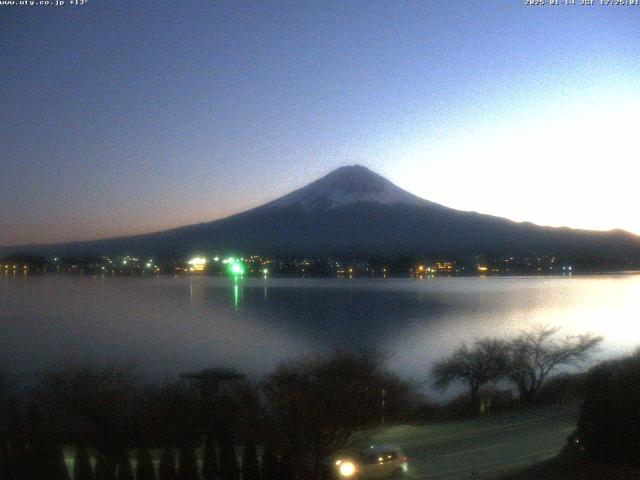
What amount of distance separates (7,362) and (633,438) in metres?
13.5

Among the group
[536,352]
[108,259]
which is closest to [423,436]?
[536,352]

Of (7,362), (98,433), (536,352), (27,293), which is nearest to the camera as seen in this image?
(98,433)

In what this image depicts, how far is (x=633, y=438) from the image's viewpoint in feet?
20.0

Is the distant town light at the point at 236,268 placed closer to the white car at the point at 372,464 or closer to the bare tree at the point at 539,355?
the bare tree at the point at 539,355

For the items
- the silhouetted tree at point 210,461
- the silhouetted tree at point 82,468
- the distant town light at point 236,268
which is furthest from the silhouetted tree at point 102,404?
the distant town light at point 236,268

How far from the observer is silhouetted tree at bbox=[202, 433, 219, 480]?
255 inches

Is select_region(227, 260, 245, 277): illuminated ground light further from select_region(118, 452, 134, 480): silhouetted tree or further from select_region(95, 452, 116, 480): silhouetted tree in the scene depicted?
select_region(118, 452, 134, 480): silhouetted tree

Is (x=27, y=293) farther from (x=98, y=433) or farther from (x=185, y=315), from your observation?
(x=98, y=433)

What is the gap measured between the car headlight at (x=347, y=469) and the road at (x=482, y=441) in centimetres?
63

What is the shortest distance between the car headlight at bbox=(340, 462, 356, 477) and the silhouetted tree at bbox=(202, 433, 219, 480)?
51.9 inches

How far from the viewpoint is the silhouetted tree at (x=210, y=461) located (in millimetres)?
6477

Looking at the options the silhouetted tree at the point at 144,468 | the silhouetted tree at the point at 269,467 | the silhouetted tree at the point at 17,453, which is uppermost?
the silhouetted tree at the point at 17,453

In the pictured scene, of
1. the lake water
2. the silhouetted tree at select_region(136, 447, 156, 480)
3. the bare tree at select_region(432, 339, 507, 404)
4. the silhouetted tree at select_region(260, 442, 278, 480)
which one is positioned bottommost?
the bare tree at select_region(432, 339, 507, 404)

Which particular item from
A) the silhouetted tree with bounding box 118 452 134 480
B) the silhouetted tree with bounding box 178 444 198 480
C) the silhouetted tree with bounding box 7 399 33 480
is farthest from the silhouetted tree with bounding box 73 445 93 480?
the silhouetted tree with bounding box 178 444 198 480
